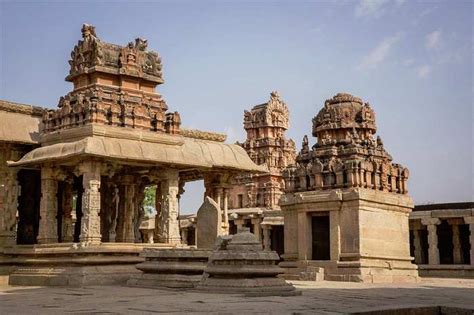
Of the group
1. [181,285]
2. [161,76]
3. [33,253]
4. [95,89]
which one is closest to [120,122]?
[95,89]

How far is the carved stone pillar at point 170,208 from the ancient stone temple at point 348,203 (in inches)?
206

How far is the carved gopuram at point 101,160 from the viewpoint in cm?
1719

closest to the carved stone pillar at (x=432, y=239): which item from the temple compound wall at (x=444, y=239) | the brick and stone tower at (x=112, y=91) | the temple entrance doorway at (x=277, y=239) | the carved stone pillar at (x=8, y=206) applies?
the temple compound wall at (x=444, y=239)

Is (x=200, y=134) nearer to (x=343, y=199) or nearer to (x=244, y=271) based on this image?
(x=343, y=199)

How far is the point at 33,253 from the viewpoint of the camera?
1789 centimetres

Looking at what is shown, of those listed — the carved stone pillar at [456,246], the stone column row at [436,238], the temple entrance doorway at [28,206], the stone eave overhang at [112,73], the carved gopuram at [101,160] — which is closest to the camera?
the carved gopuram at [101,160]

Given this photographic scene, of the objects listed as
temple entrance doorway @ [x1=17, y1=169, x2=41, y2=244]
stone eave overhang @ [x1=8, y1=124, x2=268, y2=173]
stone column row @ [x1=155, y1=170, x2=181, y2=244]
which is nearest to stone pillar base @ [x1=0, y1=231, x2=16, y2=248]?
temple entrance doorway @ [x1=17, y1=169, x2=41, y2=244]

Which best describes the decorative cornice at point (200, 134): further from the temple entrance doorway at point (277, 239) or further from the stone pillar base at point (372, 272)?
the temple entrance doorway at point (277, 239)

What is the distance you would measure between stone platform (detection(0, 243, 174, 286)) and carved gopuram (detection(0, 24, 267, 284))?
0.04m

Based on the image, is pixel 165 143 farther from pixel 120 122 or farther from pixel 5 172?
pixel 5 172

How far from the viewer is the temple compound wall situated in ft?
89.1

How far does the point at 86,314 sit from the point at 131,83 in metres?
12.9

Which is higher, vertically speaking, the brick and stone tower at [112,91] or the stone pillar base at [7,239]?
the brick and stone tower at [112,91]

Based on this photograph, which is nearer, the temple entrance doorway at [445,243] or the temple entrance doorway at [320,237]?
the temple entrance doorway at [320,237]
